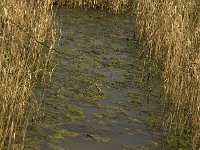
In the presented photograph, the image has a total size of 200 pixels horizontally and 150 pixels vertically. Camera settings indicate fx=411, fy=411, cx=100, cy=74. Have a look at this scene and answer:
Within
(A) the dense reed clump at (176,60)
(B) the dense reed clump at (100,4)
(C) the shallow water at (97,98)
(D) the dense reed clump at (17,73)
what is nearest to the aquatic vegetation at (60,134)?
(C) the shallow water at (97,98)

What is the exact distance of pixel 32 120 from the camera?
3910 mm

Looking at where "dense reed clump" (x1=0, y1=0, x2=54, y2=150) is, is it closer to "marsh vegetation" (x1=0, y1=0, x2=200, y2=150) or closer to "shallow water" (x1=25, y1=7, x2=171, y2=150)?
"marsh vegetation" (x1=0, y1=0, x2=200, y2=150)

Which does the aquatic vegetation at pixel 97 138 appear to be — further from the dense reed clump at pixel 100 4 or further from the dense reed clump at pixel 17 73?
the dense reed clump at pixel 100 4

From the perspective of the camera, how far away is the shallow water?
381cm

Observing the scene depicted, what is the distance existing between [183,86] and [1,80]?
201 centimetres

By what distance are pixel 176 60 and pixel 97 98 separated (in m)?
1.17

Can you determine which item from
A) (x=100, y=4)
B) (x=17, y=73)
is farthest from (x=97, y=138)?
(x=100, y=4)

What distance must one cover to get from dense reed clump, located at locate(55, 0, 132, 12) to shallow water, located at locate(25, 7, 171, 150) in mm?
1240

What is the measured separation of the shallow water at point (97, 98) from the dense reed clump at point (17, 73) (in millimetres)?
164

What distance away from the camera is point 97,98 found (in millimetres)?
4758

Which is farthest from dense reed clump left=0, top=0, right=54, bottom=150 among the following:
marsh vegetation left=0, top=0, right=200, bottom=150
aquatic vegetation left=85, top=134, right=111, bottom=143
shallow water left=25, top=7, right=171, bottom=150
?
aquatic vegetation left=85, top=134, right=111, bottom=143

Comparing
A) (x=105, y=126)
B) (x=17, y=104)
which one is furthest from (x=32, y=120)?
(x=105, y=126)

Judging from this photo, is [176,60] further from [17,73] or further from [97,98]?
[17,73]

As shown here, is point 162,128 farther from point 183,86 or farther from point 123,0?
point 123,0
